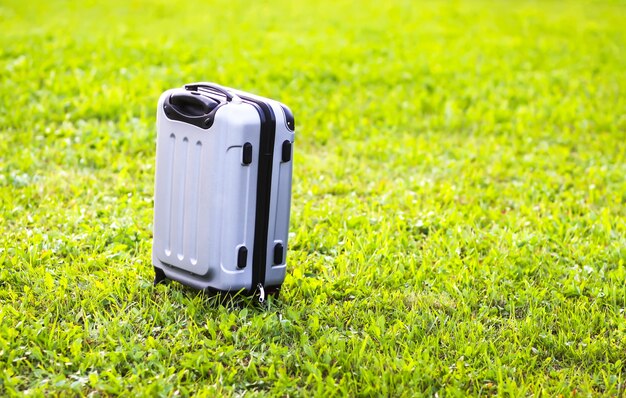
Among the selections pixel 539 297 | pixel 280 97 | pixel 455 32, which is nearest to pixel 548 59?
pixel 455 32

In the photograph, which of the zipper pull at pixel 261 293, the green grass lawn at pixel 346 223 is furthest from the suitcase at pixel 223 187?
the green grass lawn at pixel 346 223

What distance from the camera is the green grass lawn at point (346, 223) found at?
291cm

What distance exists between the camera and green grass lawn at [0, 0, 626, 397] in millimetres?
2914

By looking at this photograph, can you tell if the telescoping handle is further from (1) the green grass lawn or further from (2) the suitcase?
(1) the green grass lawn

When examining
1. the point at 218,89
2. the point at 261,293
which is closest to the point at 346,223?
the point at 261,293

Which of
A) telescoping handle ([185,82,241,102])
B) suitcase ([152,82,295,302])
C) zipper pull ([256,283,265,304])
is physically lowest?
zipper pull ([256,283,265,304])

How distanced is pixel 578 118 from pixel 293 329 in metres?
4.38

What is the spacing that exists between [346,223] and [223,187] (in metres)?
1.32

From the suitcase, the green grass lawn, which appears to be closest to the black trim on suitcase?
the suitcase

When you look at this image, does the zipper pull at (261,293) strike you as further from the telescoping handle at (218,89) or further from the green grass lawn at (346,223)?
the telescoping handle at (218,89)

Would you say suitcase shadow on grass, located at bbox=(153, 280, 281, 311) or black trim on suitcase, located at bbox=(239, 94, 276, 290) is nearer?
black trim on suitcase, located at bbox=(239, 94, 276, 290)

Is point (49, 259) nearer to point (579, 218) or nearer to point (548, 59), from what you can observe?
point (579, 218)

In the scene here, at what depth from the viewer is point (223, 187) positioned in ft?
10.2

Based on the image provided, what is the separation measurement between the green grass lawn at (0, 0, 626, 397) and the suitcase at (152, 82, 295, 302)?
0.15 metres
